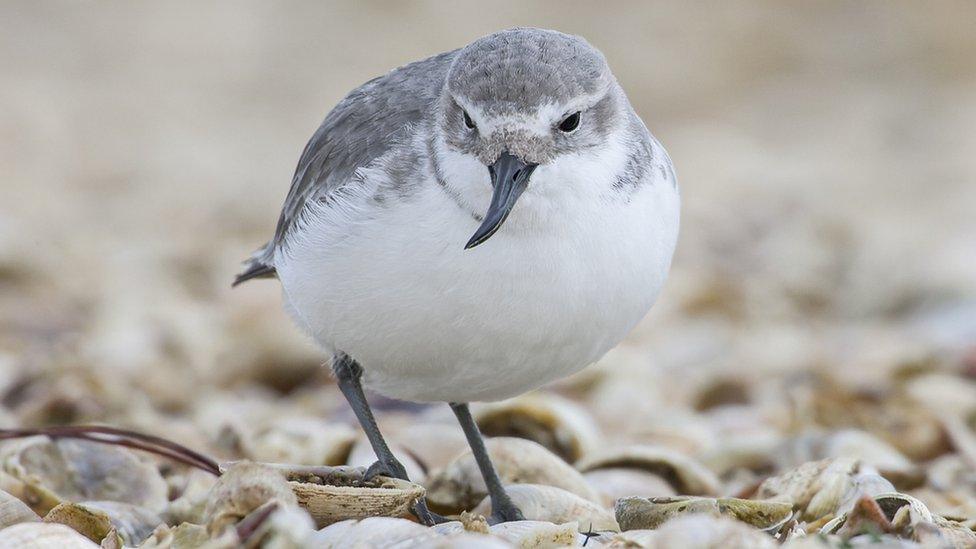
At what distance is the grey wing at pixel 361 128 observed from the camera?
15.1 feet

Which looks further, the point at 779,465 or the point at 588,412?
the point at 588,412

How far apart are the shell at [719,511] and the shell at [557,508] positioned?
7.0 inches

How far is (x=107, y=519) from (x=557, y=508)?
1388mm

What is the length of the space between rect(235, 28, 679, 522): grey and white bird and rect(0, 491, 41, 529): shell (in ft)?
3.47

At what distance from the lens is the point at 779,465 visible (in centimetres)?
556

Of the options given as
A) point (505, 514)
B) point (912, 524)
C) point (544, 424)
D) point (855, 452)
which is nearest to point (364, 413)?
point (505, 514)

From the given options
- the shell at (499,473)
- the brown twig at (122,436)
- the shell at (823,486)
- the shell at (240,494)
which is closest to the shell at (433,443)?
the shell at (499,473)

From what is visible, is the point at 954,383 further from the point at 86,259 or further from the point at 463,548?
the point at 86,259

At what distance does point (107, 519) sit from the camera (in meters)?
3.95

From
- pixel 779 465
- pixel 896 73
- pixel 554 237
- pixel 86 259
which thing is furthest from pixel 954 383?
pixel 896 73

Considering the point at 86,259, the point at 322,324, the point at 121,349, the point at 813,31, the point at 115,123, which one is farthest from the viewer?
the point at 813,31

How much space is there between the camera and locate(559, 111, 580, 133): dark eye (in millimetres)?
4191

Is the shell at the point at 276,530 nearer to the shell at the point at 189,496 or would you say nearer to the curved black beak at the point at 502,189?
the shell at the point at 189,496

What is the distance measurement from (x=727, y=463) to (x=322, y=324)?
186 centimetres
